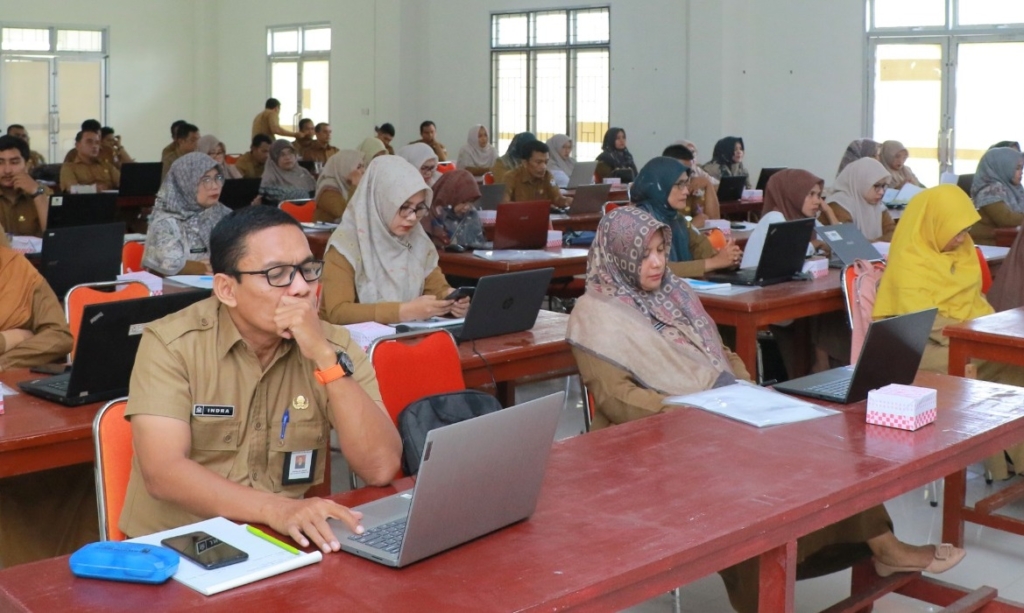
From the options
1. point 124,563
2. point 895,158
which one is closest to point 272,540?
point 124,563

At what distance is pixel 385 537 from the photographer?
5.56 feet

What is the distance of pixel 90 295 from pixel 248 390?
4.98 ft

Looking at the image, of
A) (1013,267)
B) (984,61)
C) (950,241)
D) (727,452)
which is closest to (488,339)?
(727,452)

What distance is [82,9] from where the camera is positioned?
51.3 ft

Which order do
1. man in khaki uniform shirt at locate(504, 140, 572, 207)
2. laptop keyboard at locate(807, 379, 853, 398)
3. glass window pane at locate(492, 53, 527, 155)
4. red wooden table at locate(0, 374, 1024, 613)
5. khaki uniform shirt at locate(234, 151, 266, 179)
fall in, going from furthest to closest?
glass window pane at locate(492, 53, 527, 155) → khaki uniform shirt at locate(234, 151, 266, 179) → man in khaki uniform shirt at locate(504, 140, 572, 207) → laptop keyboard at locate(807, 379, 853, 398) → red wooden table at locate(0, 374, 1024, 613)

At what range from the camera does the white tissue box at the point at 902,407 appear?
2.36 metres

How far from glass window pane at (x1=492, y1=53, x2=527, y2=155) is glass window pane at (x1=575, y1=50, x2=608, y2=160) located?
35.5 inches

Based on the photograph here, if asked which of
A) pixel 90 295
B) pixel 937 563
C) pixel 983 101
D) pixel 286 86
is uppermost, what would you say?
pixel 286 86

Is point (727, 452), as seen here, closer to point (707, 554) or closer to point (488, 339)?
point (707, 554)

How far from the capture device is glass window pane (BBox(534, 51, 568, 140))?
13523 millimetres

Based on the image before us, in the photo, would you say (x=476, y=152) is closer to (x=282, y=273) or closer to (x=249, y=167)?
(x=249, y=167)

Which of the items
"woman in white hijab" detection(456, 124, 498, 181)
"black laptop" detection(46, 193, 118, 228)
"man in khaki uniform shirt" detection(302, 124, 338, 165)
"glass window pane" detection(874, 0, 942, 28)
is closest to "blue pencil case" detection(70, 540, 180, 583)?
"black laptop" detection(46, 193, 118, 228)

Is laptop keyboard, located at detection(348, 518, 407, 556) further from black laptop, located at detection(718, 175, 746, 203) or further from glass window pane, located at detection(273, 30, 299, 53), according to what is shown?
glass window pane, located at detection(273, 30, 299, 53)

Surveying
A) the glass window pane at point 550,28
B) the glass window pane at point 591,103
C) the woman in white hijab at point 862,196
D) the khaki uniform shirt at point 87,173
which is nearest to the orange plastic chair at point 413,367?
the woman in white hijab at point 862,196
